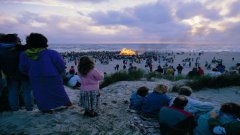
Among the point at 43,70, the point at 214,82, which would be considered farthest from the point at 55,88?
the point at 214,82

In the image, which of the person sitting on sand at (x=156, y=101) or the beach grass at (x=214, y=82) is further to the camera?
the beach grass at (x=214, y=82)

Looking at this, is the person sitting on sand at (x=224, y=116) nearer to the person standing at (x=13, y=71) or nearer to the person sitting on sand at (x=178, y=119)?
the person sitting on sand at (x=178, y=119)

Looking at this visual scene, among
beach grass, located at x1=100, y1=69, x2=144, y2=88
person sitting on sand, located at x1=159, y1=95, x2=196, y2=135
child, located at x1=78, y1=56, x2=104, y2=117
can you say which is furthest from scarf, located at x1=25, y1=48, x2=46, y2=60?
beach grass, located at x1=100, y1=69, x2=144, y2=88

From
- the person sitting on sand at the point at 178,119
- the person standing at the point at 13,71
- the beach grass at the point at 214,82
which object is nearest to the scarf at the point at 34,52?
the person standing at the point at 13,71

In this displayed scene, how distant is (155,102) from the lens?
791 centimetres

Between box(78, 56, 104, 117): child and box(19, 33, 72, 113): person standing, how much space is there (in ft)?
1.48

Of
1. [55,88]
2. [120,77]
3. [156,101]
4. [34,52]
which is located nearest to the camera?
[34,52]

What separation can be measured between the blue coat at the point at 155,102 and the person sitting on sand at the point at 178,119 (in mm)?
1228

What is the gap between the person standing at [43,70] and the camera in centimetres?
709

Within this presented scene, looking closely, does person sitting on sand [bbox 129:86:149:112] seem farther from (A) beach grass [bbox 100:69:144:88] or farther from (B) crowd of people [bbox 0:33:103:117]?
(A) beach grass [bbox 100:69:144:88]

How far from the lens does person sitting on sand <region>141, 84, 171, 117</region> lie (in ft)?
25.7

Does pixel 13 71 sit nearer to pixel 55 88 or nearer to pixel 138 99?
pixel 55 88

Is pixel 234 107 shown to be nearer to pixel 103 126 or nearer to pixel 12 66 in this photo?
pixel 103 126

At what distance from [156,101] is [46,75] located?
2.56m
